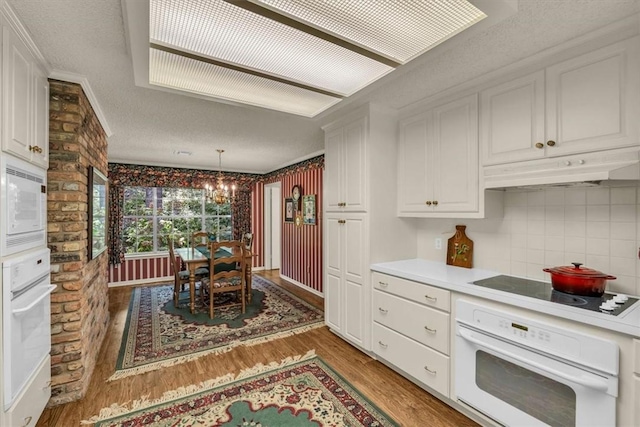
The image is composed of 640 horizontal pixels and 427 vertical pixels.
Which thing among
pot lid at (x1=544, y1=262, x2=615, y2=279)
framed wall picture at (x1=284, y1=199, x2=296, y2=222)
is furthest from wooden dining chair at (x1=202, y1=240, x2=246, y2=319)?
pot lid at (x1=544, y1=262, x2=615, y2=279)

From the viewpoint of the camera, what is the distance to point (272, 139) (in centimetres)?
377

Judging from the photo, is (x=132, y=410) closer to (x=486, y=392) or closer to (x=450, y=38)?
(x=486, y=392)

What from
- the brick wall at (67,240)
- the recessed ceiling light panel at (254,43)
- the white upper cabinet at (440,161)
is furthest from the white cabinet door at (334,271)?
the brick wall at (67,240)

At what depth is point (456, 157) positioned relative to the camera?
2.25 meters

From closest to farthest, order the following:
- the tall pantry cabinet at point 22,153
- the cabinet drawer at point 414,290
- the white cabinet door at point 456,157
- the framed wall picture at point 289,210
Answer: the tall pantry cabinet at point 22,153 → the cabinet drawer at point 414,290 → the white cabinet door at point 456,157 → the framed wall picture at point 289,210

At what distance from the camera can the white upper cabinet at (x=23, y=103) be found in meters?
1.43

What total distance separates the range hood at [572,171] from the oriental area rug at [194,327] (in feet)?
8.22

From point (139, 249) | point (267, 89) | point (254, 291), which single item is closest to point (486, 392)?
point (267, 89)

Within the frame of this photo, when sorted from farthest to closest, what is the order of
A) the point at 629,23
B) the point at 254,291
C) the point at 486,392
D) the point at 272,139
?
the point at 254,291 < the point at 272,139 < the point at 486,392 < the point at 629,23

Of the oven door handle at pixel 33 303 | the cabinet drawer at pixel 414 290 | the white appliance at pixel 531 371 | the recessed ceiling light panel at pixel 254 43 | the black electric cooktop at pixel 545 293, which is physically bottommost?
the white appliance at pixel 531 371

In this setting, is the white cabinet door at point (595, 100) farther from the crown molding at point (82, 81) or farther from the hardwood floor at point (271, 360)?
the crown molding at point (82, 81)

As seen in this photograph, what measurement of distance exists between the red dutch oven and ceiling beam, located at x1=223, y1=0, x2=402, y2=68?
1.62 meters

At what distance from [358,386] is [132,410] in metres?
1.62

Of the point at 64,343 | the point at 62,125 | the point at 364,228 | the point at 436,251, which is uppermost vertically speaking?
the point at 62,125
